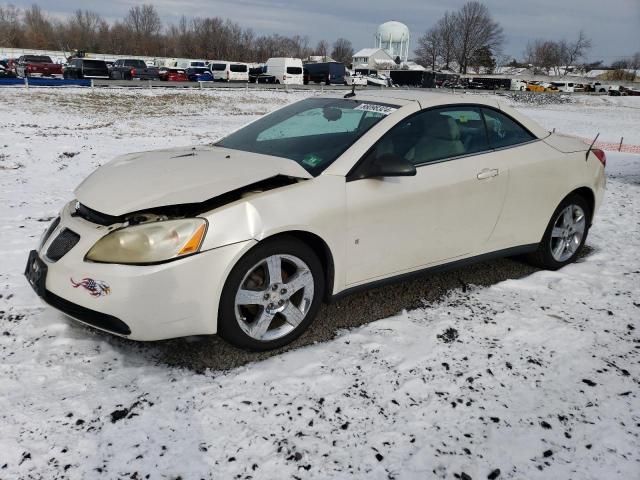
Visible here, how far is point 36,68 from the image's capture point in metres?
30.7

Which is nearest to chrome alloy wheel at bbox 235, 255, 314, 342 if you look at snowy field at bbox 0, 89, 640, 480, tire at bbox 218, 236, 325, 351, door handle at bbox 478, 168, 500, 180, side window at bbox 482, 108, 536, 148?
tire at bbox 218, 236, 325, 351

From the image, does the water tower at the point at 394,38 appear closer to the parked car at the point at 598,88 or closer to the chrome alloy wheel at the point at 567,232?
the parked car at the point at 598,88

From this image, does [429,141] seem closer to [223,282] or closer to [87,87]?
[223,282]

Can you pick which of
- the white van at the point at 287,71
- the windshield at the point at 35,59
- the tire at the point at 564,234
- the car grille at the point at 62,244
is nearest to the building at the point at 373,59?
the white van at the point at 287,71

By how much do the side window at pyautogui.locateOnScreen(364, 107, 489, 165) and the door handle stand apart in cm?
17

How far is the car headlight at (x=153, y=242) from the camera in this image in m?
2.64

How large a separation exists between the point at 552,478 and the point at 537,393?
637 mm

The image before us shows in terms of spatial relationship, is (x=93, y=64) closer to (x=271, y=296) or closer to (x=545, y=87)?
(x=271, y=296)

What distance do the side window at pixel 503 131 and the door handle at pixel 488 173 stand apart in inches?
9.6

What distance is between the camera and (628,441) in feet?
8.07

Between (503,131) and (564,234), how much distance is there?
116 cm

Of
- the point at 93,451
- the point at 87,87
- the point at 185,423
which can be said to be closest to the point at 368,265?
the point at 185,423

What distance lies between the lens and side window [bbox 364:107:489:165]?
3.52 metres

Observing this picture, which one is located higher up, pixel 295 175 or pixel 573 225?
pixel 295 175
